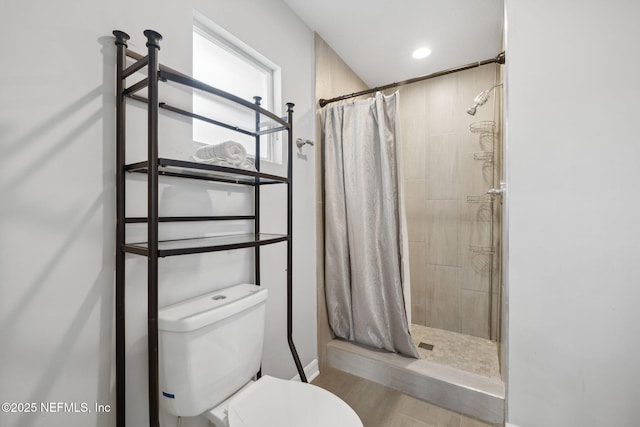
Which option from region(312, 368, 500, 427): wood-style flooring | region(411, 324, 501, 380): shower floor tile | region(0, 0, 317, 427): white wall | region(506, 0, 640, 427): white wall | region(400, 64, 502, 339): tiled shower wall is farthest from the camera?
region(400, 64, 502, 339): tiled shower wall

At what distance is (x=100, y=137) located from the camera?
2.96 ft

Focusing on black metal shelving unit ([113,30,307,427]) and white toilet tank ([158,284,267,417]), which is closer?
black metal shelving unit ([113,30,307,427])

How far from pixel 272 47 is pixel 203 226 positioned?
1.13 m

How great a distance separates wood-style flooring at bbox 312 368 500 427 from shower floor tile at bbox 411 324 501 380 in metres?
0.32

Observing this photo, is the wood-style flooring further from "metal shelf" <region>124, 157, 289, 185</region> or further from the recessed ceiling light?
the recessed ceiling light

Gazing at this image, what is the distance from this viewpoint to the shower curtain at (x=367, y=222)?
186cm

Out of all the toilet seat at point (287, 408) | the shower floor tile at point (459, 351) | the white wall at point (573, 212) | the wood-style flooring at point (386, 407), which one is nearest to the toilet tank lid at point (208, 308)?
the toilet seat at point (287, 408)

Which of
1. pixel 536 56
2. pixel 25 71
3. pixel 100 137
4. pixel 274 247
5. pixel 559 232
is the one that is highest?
pixel 536 56

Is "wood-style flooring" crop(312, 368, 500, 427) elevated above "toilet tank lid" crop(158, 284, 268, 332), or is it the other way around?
"toilet tank lid" crop(158, 284, 268, 332)

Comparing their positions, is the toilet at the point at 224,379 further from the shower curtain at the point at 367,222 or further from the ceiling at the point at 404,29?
the ceiling at the point at 404,29

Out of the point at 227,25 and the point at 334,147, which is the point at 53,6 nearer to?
the point at 227,25

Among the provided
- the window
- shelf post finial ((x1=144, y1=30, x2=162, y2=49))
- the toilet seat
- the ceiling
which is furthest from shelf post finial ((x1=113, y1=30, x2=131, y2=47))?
the toilet seat

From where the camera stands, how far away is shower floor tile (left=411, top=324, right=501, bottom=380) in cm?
185

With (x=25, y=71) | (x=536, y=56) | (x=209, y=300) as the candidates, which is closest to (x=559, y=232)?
(x=536, y=56)
